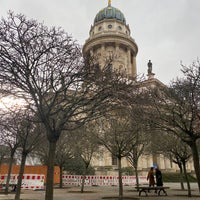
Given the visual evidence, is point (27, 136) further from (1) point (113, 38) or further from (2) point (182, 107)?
(1) point (113, 38)

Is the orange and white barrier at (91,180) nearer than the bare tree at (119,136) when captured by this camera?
No

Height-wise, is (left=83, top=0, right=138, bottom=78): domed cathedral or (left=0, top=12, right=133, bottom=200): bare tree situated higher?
(left=83, top=0, right=138, bottom=78): domed cathedral

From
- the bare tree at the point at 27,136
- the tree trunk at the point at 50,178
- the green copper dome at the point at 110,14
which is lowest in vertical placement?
Result: the tree trunk at the point at 50,178

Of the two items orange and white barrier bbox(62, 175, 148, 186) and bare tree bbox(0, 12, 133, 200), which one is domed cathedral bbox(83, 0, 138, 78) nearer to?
orange and white barrier bbox(62, 175, 148, 186)

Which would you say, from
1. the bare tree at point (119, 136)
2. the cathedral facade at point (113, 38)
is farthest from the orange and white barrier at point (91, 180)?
the cathedral facade at point (113, 38)

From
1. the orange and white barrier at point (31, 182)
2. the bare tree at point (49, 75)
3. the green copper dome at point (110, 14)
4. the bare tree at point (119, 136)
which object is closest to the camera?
the bare tree at point (49, 75)

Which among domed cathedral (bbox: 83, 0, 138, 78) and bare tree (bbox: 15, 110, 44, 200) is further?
domed cathedral (bbox: 83, 0, 138, 78)

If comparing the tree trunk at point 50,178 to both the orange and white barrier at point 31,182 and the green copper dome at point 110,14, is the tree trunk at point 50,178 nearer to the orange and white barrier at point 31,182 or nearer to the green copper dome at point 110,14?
the orange and white barrier at point 31,182

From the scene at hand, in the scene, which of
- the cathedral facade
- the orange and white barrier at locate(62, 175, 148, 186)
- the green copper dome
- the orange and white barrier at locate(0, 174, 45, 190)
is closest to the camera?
the orange and white barrier at locate(0, 174, 45, 190)

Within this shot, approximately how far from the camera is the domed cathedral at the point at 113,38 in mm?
70500

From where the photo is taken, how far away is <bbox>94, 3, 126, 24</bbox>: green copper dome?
7831 centimetres

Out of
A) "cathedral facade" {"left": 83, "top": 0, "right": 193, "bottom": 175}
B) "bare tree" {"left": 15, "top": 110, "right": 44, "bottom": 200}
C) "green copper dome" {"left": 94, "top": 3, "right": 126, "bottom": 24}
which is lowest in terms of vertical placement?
"bare tree" {"left": 15, "top": 110, "right": 44, "bottom": 200}

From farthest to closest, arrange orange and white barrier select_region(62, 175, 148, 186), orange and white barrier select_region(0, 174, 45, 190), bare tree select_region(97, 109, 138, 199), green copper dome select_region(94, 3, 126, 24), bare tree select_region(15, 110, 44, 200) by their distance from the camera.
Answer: green copper dome select_region(94, 3, 126, 24)
orange and white barrier select_region(62, 175, 148, 186)
orange and white barrier select_region(0, 174, 45, 190)
bare tree select_region(97, 109, 138, 199)
bare tree select_region(15, 110, 44, 200)

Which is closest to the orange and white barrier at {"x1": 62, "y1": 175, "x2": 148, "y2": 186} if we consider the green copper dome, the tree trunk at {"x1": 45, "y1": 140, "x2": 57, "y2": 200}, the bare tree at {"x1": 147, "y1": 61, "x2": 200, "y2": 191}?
the bare tree at {"x1": 147, "y1": 61, "x2": 200, "y2": 191}
